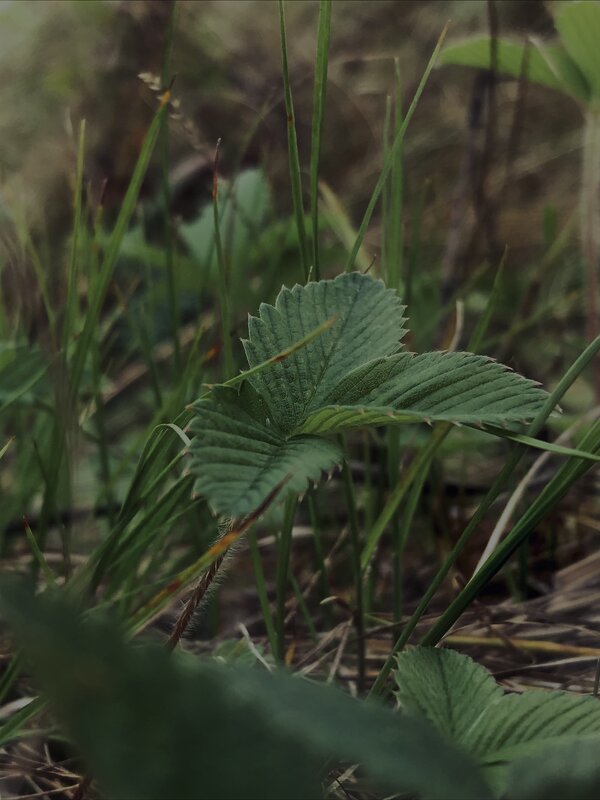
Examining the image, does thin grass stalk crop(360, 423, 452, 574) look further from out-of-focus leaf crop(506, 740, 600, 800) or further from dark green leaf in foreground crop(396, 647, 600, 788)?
out-of-focus leaf crop(506, 740, 600, 800)

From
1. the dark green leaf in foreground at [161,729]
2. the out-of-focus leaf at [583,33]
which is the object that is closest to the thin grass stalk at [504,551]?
the dark green leaf in foreground at [161,729]

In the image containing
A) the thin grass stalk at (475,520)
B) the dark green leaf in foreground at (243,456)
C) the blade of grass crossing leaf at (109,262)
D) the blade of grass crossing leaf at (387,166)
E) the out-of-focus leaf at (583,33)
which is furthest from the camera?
the out-of-focus leaf at (583,33)

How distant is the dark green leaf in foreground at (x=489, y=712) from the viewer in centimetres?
45

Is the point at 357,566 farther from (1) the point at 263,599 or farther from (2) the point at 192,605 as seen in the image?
(2) the point at 192,605

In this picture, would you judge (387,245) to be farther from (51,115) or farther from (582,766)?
(51,115)

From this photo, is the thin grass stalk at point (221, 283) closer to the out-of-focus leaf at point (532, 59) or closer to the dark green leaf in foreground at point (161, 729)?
the dark green leaf in foreground at point (161, 729)

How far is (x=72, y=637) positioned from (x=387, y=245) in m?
0.64

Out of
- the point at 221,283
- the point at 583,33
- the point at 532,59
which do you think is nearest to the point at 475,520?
the point at 221,283

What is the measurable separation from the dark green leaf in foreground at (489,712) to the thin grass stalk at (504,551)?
30 millimetres

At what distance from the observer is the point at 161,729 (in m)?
0.26

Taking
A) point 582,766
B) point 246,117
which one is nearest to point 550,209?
point 582,766

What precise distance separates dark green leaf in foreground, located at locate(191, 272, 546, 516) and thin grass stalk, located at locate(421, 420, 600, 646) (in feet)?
0.19

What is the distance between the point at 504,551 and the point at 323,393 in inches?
6.1

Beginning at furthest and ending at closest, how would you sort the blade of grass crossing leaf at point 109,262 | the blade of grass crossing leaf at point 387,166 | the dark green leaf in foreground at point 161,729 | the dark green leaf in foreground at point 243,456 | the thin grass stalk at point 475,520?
the blade of grass crossing leaf at point 109,262
the blade of grass crossing leaf at point 387,166
the thin grass stalk at point 475,520
the dark green leaf in foreground at point 243,456
the dark green leaf in foreground at point 161,729
